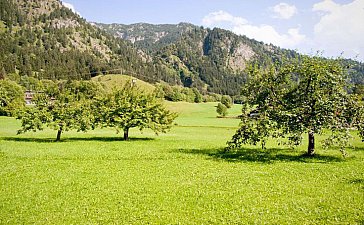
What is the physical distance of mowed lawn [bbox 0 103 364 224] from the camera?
46.6 ft

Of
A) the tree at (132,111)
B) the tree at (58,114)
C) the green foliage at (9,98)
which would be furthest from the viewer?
the green foliage at (9,98)

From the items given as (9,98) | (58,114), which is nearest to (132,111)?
(58,114)

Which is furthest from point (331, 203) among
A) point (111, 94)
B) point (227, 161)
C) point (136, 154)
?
point (111, 94)

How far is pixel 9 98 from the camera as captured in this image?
126 metres

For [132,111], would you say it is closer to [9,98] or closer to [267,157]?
[267,157]

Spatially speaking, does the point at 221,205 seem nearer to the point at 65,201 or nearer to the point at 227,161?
the point at 65,201

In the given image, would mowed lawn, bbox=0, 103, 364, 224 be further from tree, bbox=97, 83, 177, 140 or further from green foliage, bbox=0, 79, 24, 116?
green foliage, bbox=0, 79, 24, 116

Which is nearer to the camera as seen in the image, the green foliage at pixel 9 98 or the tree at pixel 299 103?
the tree at pixel 299 103

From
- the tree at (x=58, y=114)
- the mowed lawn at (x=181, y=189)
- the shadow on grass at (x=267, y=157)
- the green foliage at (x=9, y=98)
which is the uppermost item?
the green foliage at (x=9, y=98)

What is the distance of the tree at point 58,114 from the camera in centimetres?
4181

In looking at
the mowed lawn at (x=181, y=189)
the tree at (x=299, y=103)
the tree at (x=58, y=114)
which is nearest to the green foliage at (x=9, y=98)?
the tree at (x=58, y=114)

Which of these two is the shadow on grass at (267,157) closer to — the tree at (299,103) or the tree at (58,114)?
the tree at (299,103)

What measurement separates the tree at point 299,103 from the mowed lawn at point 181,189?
2657 millimetres

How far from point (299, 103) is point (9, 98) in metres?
124
